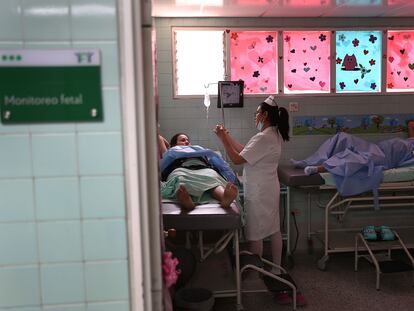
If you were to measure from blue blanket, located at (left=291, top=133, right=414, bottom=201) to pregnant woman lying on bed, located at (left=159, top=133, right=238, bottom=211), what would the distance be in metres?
0.90

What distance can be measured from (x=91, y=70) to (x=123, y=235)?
520 millimetres

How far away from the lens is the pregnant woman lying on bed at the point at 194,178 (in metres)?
2.53

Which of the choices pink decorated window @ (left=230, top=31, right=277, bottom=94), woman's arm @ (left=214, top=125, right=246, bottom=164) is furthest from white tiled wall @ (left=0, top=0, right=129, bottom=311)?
pink decorated window @ (left=230, top=31, right=277, bottom=94)

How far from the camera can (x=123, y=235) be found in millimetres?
1316

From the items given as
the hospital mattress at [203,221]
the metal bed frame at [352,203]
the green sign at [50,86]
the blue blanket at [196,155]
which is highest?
the green sign at [50,86]

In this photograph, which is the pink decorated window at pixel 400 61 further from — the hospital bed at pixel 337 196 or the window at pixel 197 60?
the window at pixel 197 60

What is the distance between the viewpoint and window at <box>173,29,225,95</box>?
13.3 feet

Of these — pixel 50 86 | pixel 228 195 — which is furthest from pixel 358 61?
pixel 50 86

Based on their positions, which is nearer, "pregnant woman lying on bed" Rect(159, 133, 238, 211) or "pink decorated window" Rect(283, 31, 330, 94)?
"pregnant woman lying on bed" Rect(159, 133, 238, 211)

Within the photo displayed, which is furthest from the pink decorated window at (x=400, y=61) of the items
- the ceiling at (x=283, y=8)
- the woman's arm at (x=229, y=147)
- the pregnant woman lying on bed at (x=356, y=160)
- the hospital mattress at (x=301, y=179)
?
the woman's arm at (x=229, y=147)

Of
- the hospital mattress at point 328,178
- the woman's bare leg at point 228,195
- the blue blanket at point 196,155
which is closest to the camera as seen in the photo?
the woman's bare leg at point 228,195

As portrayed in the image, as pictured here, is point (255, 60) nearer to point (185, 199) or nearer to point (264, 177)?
point (264, 177)

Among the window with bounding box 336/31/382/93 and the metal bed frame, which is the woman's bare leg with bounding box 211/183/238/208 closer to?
the metal bed frame

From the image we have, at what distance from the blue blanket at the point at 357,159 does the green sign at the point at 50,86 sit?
2.66 meters
